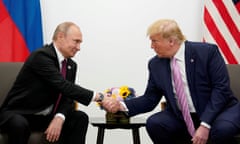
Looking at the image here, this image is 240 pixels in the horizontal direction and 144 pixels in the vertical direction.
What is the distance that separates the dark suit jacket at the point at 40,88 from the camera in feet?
9.99

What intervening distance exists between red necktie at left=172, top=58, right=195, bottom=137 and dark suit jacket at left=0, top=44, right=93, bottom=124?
1.98ft

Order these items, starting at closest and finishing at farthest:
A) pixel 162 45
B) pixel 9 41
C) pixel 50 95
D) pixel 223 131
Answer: pixel 223 131 → pixel 162 45 → pixel 50 95 → pixel 9 41

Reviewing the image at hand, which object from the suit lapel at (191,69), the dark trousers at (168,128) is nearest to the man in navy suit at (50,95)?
the dark trousers at (168,128)

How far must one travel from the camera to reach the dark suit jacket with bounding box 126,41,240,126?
9.41 ft

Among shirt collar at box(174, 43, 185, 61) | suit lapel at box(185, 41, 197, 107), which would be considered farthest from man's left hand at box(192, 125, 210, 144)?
shirt collar at box(174, 43, 185, 61)

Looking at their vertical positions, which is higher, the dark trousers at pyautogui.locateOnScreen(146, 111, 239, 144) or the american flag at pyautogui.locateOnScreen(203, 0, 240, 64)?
the american flag at pyautogui.locateOnScreen(203, 0, 240, 64)

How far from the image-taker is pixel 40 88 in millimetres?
3100

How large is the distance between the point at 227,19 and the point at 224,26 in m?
0.07

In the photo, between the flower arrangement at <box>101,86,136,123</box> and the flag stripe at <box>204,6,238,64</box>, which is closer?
the flower arrangement at <box>101,86,136,123</box>

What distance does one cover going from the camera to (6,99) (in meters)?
3.13

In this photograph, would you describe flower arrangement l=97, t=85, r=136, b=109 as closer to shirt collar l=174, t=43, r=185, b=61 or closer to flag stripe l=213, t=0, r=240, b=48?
shirt collar l=174, t=43, r=185, b=61

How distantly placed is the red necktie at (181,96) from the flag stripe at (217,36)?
1.16m

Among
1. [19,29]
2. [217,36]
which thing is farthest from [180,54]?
[19,29]

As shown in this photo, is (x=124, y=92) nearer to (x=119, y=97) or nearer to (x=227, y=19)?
(x=119, y=97)
